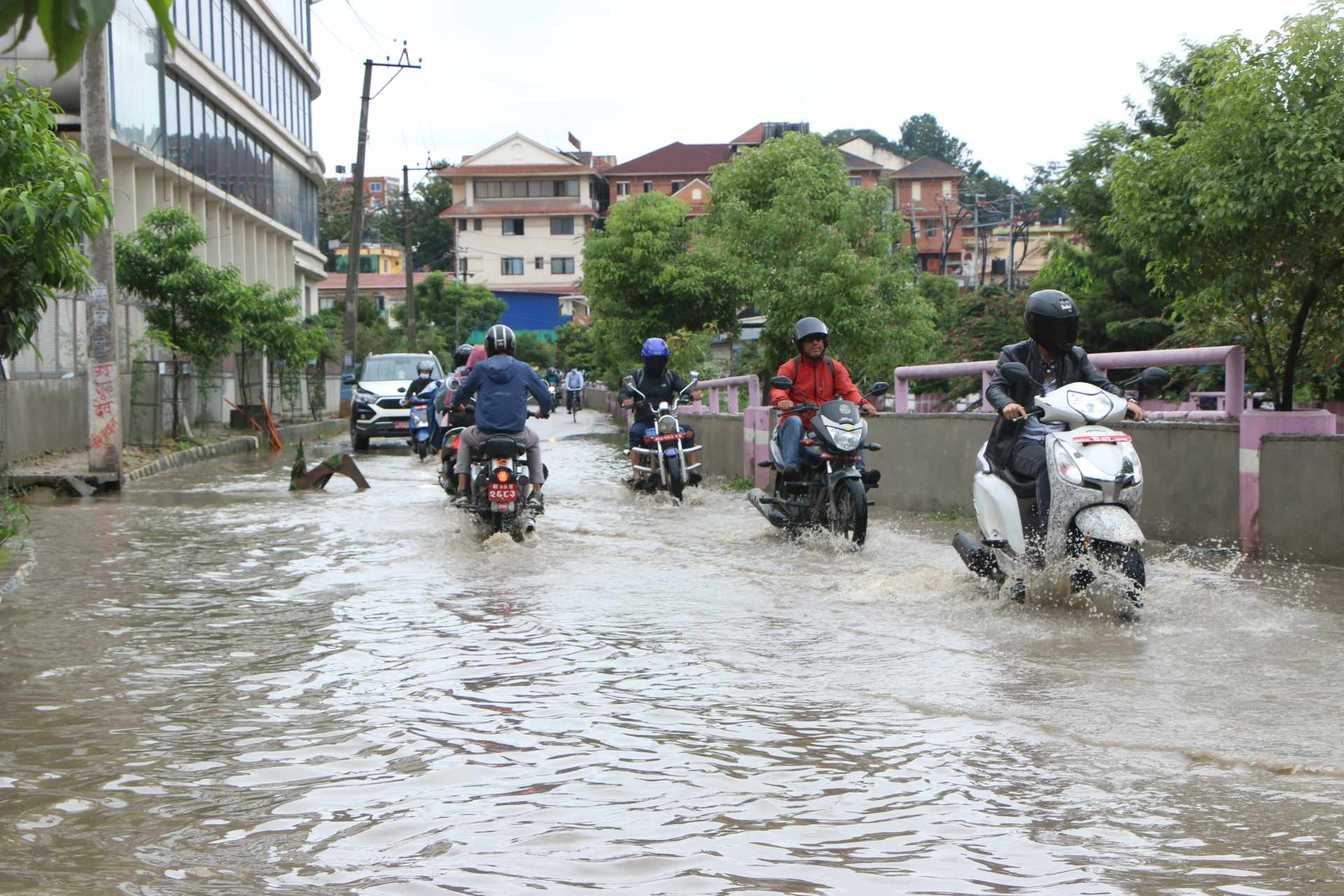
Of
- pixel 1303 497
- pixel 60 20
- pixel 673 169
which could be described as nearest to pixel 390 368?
pixel 1303 497

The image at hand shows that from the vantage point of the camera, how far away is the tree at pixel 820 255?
35.4m

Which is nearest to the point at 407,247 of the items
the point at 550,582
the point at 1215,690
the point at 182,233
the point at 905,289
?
the point at 905,289

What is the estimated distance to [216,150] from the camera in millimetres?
41688

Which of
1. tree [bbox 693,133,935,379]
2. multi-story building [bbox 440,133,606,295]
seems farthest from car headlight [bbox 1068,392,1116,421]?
multi-story building [bbox 440,133,606,295]

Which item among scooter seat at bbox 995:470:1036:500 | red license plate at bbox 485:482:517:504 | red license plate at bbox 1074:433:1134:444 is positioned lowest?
red license plate at bbox 485:482:517:504

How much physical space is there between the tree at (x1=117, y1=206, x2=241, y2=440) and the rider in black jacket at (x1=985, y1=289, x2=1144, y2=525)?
19877mm

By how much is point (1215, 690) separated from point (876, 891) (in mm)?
2600

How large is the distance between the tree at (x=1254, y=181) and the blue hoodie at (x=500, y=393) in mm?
5515

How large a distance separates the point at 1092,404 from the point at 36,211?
6208 mm

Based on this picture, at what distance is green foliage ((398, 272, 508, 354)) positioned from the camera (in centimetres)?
7644

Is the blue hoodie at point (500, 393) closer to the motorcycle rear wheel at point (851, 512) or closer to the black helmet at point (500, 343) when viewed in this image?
the black helmet at point (500, 343)

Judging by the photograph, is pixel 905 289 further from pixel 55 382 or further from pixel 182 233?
pixel 55 382

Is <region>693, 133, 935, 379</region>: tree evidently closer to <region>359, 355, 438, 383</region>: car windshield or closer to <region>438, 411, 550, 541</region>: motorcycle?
<region>359, 355, 438, 383</region>: car windshield

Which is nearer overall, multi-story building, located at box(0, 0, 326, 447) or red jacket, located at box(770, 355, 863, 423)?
red jacket, located at box(770, 355, 863, 423)
